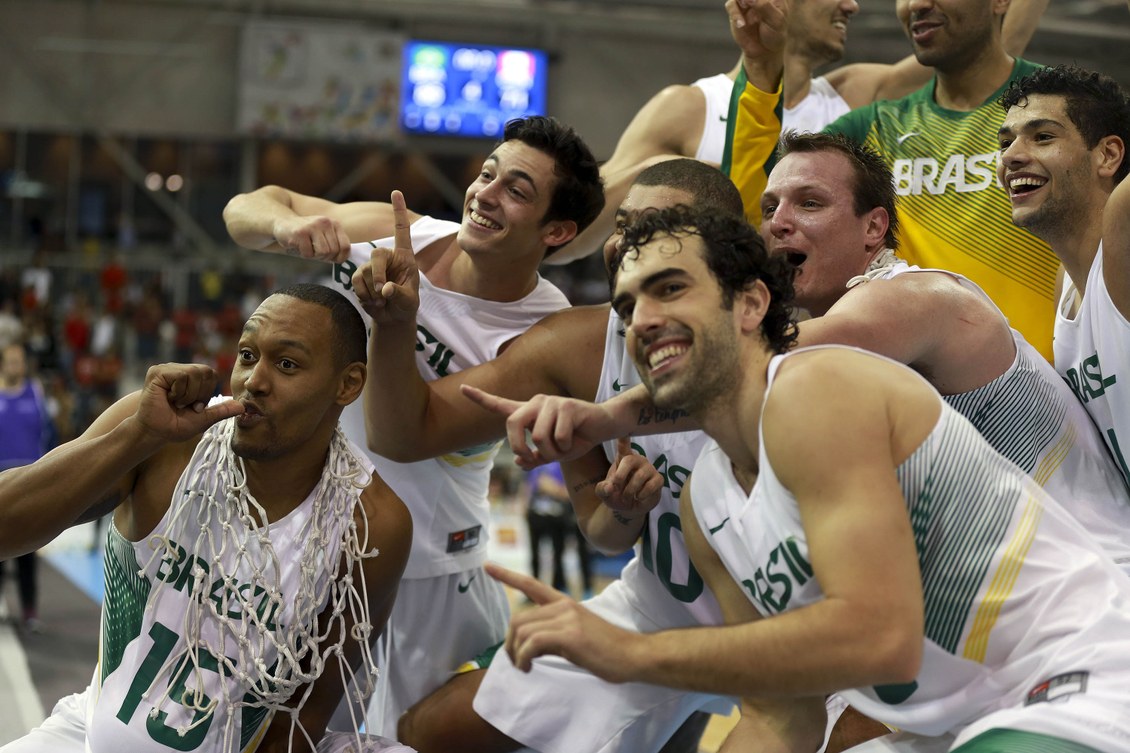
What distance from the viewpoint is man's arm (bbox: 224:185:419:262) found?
3928 mm

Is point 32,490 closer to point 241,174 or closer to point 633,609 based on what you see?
point 633,609

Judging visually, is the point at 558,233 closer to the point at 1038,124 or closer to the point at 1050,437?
the point at 1038,124

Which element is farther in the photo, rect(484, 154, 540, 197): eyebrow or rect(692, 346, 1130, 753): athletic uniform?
rect(484, 154, 540, 197): eyebrow

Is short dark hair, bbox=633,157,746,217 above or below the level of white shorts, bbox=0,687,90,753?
above

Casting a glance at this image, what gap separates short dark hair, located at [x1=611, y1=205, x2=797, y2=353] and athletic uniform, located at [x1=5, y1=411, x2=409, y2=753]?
1269 millimetres

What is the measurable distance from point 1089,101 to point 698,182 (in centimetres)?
118

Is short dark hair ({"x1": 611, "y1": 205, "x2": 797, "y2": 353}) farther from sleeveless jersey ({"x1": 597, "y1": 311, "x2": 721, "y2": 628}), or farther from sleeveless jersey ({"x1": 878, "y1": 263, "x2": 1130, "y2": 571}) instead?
sleeveless jersey ({"x1": 597, "y1": 311, "x2": 721, "y2": 628})

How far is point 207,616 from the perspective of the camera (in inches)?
133

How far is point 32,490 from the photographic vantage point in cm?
314

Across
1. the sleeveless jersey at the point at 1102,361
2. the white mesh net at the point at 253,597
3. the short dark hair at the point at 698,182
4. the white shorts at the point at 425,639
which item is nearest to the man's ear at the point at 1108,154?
the sleeveless jersey at the point at 1102,361

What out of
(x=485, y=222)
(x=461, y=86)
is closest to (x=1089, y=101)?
(x=485, y=222)

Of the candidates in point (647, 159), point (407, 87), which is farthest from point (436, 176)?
point (647, 159)

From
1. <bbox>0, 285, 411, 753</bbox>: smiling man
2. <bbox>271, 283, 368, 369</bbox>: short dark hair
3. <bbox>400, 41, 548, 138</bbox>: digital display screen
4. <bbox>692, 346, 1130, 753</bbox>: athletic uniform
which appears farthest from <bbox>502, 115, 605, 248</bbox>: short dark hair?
<bbox>400, 41, 548, 138</bbox>: digital display screen

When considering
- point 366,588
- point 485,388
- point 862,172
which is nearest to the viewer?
point 366,588
